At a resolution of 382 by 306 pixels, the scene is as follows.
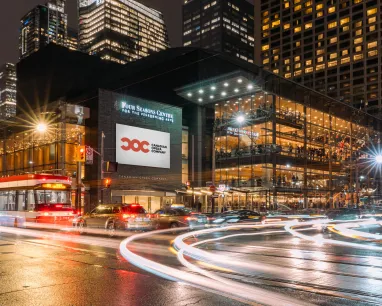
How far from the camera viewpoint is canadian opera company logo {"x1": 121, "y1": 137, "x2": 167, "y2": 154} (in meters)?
47.7

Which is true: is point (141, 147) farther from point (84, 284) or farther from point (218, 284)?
point (218, 284)

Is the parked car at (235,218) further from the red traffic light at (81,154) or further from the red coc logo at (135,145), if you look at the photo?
the red coc logo at (135,145)

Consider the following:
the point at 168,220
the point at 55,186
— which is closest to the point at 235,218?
the point at 168,220

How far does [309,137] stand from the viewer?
6144cm

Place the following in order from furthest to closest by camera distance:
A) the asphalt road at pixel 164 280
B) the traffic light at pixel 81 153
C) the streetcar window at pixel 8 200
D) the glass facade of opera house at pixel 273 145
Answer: the glass facade of opera house at pixel 273 145, the traffic light at pixel 81 153, the streetcar window at pixel 8 200, the asphalt road at pixel 164 280

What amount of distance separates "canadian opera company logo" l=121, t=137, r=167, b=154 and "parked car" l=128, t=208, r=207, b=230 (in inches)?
718

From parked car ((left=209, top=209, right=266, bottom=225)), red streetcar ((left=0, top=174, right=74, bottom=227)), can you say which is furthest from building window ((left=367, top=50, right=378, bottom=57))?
red streetcar ((left=0, top=174, right=74, bottom=227))

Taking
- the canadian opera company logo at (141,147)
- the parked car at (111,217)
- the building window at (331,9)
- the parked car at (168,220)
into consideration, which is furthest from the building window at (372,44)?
the parked car at (111,217)

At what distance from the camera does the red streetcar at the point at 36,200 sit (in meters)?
30.3

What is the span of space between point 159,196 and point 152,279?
40.1 meters

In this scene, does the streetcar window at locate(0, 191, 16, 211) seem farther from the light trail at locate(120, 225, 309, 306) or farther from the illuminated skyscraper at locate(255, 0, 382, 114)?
the illuminated skyscraper at locate(255, 0, 382, 114)

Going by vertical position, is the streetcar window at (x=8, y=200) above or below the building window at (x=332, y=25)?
below

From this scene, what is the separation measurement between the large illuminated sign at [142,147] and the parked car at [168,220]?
17.9 m

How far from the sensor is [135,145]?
48562 mm
